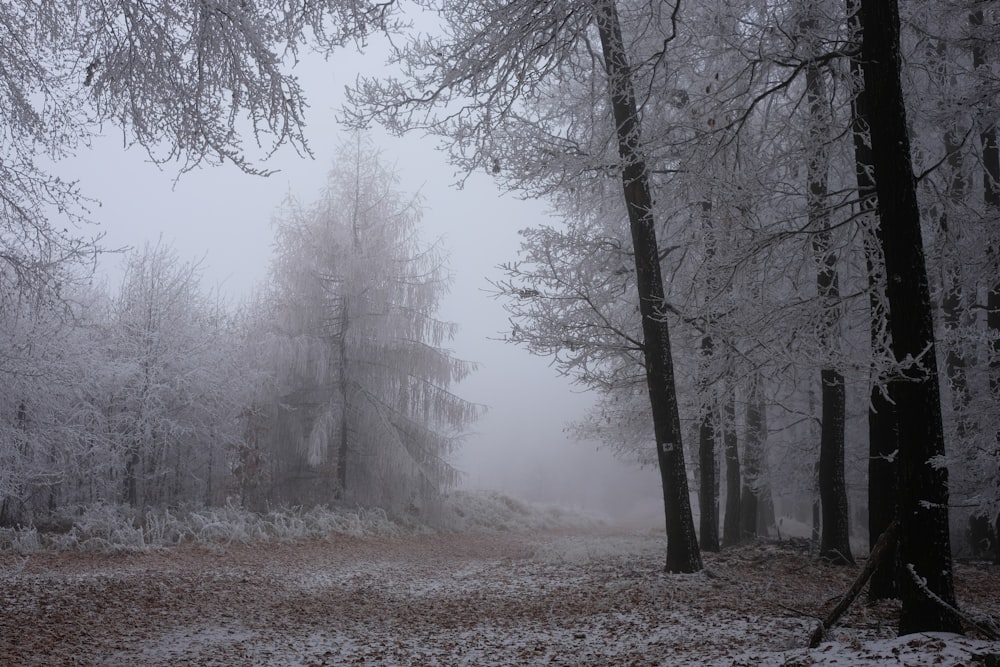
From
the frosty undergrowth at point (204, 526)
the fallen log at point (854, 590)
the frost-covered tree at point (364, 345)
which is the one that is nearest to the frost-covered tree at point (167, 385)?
the frost-covered tree at point (364, 345)

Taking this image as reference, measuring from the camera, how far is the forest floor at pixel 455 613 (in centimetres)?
500

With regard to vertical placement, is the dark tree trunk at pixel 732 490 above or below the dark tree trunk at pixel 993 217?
below

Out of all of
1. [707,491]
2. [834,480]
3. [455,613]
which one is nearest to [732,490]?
[707,491]

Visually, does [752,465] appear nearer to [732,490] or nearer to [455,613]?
[732,490]

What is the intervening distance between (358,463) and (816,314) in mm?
15280

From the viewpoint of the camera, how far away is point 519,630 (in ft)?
20.1

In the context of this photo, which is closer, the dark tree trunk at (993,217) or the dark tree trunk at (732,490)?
the dark tree trunk at (993,217)

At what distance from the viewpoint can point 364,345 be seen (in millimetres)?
19219

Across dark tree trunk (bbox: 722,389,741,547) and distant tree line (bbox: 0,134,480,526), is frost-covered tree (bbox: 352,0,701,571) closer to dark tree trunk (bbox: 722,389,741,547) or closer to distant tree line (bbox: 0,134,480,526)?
dark tree trunk (bbox: 722,389,741,547)

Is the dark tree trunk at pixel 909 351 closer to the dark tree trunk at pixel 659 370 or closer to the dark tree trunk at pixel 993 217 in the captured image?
the dark tree trunk at pixel 993 217

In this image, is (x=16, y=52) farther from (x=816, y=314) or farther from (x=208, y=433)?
(x=208, y=433)

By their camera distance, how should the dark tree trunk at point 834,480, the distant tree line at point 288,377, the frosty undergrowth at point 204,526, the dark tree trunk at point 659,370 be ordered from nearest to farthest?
the dark tree trunk at point 659,370, the dark tree trunk at point 834,480, the frosty undergrowth at point 204,526, the distant tree line at point 288,377

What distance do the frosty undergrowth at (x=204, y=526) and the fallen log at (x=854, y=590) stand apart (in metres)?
11.7

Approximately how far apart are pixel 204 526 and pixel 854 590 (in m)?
12.7
